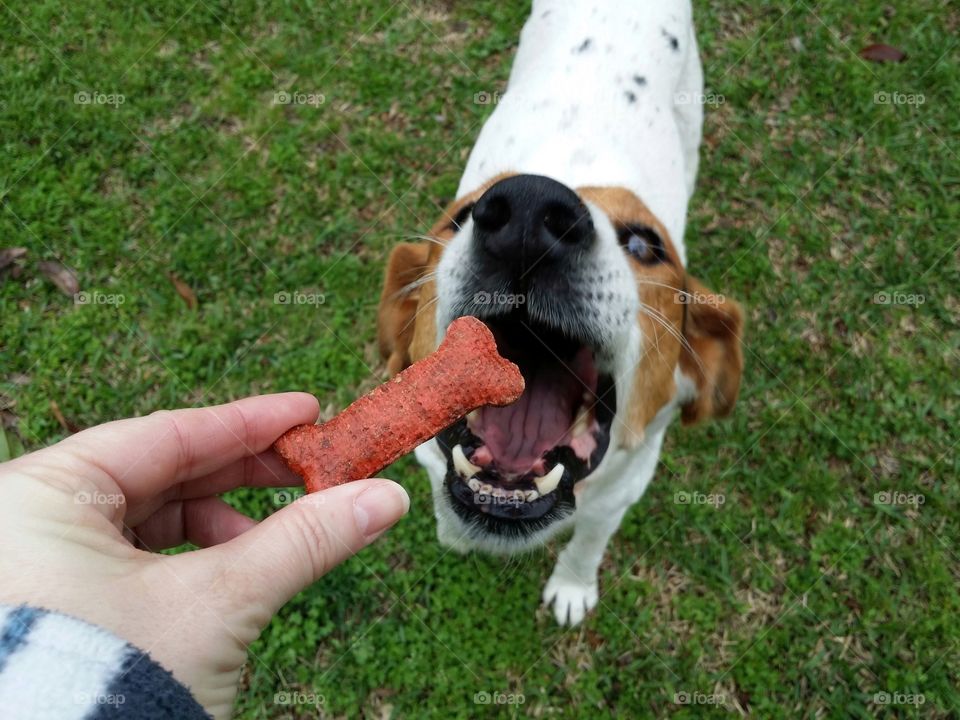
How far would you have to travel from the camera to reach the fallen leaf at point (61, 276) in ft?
15.7

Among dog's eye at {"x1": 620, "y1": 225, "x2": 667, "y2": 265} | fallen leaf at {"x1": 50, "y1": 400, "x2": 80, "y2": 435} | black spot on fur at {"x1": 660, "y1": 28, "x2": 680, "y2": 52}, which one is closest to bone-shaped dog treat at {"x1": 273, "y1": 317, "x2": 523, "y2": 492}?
dog's eye at {"x1": 620, "y1": 225, "x2": 667, "y2": 265}

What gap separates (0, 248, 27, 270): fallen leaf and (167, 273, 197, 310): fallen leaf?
1088mm

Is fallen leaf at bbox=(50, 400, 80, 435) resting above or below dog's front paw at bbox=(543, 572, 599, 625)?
above

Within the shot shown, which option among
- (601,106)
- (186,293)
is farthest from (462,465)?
(186,293)

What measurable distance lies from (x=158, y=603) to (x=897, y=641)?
4.15 metres

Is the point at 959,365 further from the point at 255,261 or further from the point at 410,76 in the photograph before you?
the point at 255,261

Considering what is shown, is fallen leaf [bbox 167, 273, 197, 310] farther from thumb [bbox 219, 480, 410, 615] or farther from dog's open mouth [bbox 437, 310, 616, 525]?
thumb [bbox 219, 480, 410, 615]

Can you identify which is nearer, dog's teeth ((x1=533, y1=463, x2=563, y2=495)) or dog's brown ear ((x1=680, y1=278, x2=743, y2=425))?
dog's teeth ((x1=533, y1=463, x2=563, y2=495))

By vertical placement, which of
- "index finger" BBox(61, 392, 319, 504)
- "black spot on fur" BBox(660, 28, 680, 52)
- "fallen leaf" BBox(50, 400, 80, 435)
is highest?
"black spot on fur" BBox(660, 28, 680, 52)

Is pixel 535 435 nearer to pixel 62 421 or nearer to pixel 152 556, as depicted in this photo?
pixel 152 556

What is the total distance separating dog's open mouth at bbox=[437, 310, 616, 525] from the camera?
2.51m

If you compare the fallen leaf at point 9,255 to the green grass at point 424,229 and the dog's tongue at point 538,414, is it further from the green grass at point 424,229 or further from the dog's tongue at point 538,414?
the dog's tongue at point 538,414

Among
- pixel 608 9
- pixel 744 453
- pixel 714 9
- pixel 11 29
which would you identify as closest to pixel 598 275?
pixel 608 9

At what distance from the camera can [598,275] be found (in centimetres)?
231
